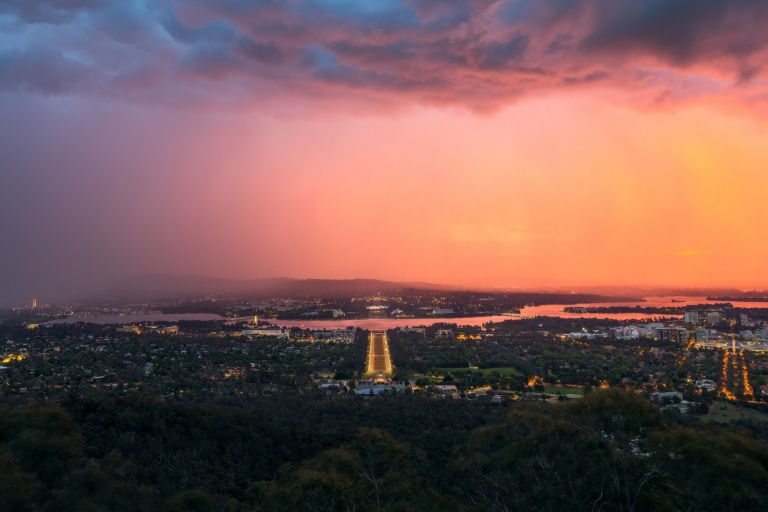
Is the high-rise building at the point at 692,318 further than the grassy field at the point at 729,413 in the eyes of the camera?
Yes

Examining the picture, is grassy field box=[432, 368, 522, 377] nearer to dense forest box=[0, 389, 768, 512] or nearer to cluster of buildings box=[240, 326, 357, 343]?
cluster of buildings box=[240, 326, 357, 343]

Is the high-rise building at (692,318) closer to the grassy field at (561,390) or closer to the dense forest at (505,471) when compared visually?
the grassy field at (561,390)

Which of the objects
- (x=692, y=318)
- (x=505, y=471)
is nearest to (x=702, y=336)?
(x=692, y=318)

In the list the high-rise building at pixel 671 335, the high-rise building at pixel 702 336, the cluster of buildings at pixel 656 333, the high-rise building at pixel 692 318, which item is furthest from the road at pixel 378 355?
the high-rise building at pixel 692 318

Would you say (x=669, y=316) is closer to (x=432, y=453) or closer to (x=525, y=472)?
(x=432, y=453)

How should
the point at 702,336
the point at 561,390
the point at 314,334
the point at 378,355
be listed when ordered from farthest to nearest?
the point at 314,334
the point at 702,336
the point at 378,355
the point at 561,390

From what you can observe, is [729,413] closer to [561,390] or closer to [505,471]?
[561,390]
